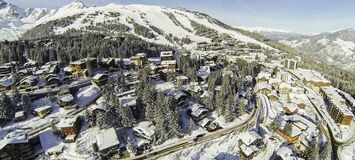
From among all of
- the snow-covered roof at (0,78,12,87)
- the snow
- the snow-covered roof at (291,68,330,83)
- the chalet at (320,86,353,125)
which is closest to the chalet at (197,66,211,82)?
the snow

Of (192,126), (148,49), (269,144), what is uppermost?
(148,49)

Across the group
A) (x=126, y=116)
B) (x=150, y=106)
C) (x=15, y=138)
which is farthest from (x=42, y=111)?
(x=150, y=106)

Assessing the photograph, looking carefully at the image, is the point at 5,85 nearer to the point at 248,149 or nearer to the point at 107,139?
the point at 107,139

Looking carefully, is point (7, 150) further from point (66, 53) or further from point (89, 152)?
point (66, 53)

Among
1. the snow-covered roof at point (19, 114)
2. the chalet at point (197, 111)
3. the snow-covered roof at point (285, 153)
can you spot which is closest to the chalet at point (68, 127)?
the snow-covered roof at point (19, 114)

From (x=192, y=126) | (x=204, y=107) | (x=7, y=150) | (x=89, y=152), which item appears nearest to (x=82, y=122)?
(x=89, y=152)

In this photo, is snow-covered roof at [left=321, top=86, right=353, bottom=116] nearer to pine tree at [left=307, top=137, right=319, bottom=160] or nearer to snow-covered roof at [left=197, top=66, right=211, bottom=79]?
pine tree at [left=307, top=137, right=319, bottom=160]

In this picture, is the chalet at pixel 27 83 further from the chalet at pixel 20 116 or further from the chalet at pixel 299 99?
the chalet at pixel 299 99
